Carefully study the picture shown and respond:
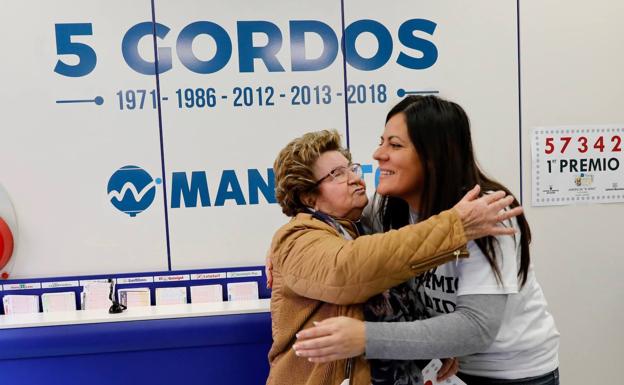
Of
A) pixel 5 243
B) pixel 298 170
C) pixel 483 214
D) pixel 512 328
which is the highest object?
pixel 298 170

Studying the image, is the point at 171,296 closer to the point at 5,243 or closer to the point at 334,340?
the point at 5,243

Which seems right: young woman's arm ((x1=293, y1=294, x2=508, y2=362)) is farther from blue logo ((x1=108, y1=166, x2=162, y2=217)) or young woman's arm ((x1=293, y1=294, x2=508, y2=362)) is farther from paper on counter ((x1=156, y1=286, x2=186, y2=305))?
blue logo ((x1=108, y1=166, x2=162, y2=217))

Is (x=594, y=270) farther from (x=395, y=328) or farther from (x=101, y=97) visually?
(x=101, y=97)

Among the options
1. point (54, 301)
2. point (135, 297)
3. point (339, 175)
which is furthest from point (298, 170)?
point (54, 301)

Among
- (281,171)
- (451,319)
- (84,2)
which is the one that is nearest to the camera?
(451,319)

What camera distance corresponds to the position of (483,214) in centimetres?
113

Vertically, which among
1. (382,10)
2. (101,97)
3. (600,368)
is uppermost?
(382,10)

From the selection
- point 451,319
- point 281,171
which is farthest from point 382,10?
point 451,319

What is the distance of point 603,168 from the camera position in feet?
7.51

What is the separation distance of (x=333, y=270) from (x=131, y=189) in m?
1.27

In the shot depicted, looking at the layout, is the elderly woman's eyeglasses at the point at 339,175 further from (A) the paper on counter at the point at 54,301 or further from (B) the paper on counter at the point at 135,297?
(A) the paper on counter at the point at 54,301

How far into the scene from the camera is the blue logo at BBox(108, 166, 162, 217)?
2045mm

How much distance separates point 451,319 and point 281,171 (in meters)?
0.64

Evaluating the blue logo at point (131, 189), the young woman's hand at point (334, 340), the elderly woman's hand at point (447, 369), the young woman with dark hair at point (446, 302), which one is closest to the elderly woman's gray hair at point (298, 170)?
the young woman with dark hair at point (446, 302)
